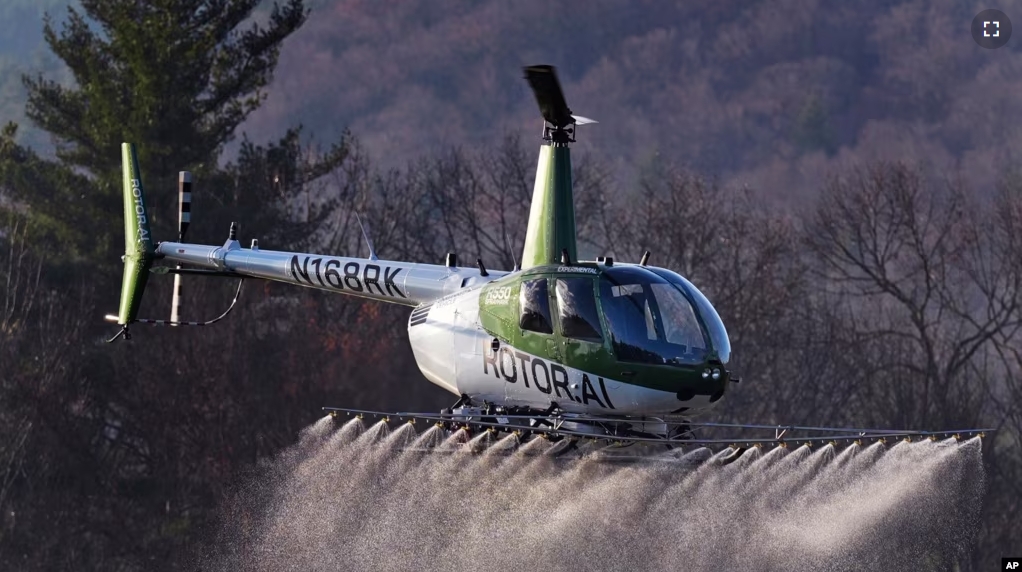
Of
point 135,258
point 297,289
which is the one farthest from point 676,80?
point 135,258

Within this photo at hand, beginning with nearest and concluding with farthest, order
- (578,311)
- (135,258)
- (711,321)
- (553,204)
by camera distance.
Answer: (711,321), (578,311), (553,204), (135,258)

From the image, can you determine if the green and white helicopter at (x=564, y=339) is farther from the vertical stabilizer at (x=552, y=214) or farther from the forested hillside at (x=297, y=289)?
the forested hillside at (x=297, y=289)

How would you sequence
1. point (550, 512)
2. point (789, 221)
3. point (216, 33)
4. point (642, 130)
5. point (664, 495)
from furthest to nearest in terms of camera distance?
point (642, 130) < point (789, 221) < point (216, 33) < point (664, 495) < point (550, 512)

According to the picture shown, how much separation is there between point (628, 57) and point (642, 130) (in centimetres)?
1037

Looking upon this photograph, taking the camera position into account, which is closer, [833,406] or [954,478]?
[954,478]

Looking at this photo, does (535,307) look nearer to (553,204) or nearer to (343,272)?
(553,204)

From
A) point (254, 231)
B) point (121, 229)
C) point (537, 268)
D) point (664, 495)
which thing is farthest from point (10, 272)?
point (537, 268)

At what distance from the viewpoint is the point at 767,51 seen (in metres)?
91.3

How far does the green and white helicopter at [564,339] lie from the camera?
1784 centimetres

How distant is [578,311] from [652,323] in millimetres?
788

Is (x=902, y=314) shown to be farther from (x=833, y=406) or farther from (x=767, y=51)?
(x=767, y=51)

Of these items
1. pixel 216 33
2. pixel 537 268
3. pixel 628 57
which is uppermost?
pixel 628 57

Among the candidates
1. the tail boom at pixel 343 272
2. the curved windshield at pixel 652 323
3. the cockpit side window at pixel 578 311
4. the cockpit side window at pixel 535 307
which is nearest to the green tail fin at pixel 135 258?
the tail boom at pixel 343 272

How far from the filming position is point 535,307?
730 inches
